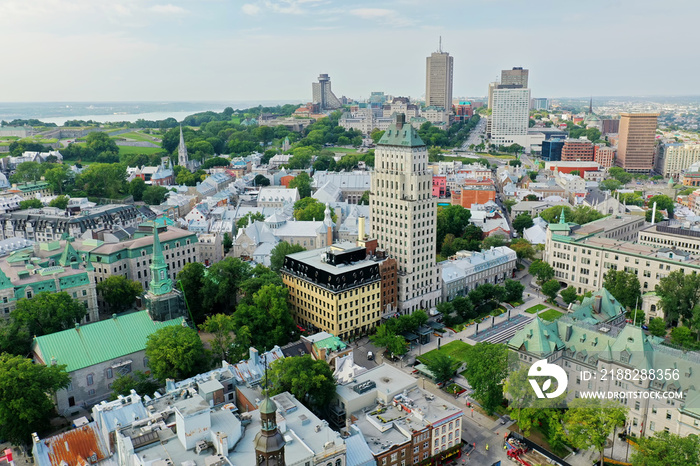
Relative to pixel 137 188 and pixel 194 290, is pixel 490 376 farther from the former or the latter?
pixel 137 188

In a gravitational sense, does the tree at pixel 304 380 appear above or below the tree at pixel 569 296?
above

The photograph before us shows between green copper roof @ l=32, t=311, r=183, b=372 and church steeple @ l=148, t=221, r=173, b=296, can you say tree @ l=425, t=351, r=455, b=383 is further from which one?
church steeple @ l=148, t=221, r=173, b=296

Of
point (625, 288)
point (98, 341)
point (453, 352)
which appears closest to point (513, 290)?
point (625, 288)

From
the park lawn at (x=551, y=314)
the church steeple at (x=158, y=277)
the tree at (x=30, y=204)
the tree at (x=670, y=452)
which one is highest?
the church steeple at (x=158, y=277)

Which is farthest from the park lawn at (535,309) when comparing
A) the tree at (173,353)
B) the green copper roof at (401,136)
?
the tree at (173,353)

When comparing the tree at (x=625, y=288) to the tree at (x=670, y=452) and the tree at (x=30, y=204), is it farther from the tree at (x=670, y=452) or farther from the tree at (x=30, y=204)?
the tree at (x=30, y=204)

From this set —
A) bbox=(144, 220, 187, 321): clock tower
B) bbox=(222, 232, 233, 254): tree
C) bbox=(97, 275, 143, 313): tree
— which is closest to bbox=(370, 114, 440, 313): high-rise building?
bbox=(144, 220, 187, 321): clock tower
